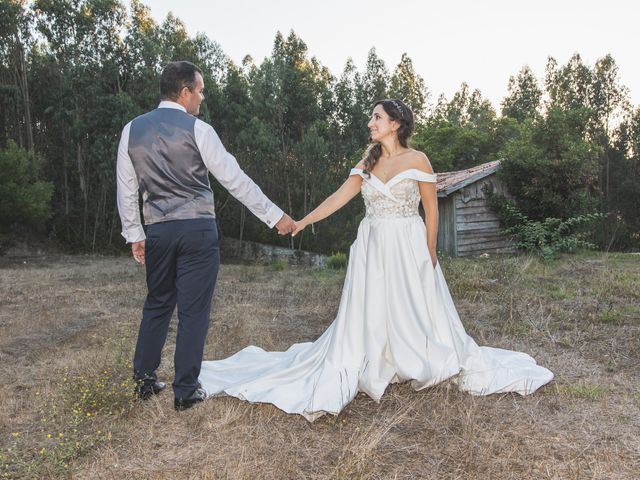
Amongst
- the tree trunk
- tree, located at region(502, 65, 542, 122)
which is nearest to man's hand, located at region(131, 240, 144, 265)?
the tree trunk

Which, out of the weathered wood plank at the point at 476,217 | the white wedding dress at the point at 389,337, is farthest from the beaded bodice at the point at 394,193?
the weathered wood plank at the point at 476,217

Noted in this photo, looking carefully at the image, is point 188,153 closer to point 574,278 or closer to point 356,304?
point 356,304

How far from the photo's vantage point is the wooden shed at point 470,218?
58.7 feet

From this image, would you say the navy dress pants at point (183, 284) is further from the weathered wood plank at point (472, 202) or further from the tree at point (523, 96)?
the tree at point (523, 96)

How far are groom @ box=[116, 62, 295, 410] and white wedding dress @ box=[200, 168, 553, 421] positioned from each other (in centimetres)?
55

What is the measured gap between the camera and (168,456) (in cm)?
286

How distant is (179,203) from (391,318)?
1.71m

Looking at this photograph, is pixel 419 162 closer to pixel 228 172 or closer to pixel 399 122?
pixel 399 122

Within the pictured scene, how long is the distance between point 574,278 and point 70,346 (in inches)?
332

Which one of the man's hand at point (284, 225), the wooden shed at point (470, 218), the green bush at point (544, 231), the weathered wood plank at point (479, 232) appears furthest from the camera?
the weathered wood plank at point (479, 232)

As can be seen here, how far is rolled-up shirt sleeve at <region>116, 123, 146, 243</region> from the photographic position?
133 inches

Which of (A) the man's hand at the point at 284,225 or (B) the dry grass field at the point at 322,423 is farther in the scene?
(A) the man's hand at the point at 284,225

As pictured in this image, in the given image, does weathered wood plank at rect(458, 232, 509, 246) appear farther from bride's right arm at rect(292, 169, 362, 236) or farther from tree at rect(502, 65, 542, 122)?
tree at rect(502, 65, 542, 122)

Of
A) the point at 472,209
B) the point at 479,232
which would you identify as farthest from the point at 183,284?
the point at 479,232
